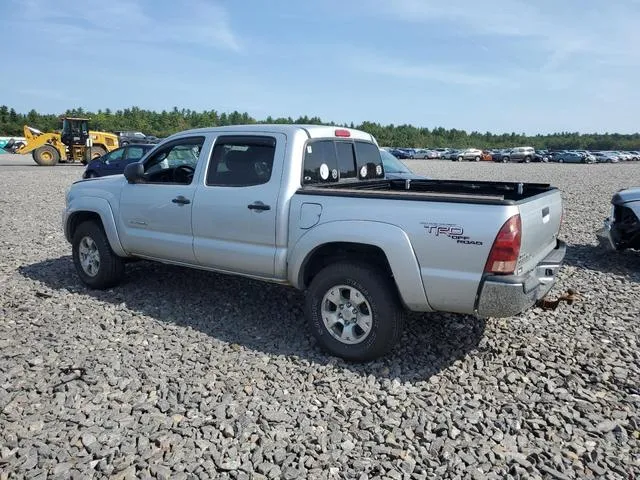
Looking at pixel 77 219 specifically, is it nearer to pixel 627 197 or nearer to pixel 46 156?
pixel 627 197

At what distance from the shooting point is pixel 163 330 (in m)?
4.89

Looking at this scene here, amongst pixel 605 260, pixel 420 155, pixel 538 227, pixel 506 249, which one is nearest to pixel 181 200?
pixel 506 249

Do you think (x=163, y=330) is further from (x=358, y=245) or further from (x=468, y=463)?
(x=468, y=463)

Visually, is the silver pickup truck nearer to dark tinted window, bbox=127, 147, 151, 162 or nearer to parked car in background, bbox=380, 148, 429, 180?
parked car in background, bbox=380, 148, 429, 180

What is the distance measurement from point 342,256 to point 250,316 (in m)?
1.50

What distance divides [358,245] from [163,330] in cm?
215

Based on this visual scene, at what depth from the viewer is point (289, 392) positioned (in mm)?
3773

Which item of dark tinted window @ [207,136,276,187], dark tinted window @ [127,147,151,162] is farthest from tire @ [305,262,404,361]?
dark tinted window @ [127,147,151,162]

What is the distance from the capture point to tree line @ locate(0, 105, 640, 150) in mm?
83250

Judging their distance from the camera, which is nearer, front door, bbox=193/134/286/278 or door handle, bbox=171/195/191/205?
front door, bbox=193/134/286/278

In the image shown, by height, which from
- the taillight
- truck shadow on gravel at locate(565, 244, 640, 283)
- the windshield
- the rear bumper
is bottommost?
truck shadow on gravel at locate(565, 244, 640, 283)

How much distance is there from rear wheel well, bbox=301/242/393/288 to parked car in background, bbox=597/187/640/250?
4844 mm

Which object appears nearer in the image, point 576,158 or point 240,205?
point 240,205

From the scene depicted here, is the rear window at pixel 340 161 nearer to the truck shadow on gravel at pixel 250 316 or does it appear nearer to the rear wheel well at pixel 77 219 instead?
the truck shadow on gravel at pixel 250 316
